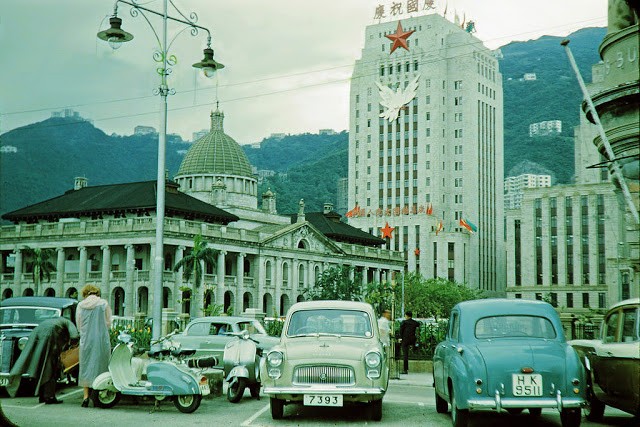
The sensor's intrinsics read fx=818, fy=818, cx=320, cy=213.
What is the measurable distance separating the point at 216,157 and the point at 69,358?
9324cm

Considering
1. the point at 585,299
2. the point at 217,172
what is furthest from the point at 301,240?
the point at 585,299

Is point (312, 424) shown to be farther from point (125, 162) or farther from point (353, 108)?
point (353, 108)

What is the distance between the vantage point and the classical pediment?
294 ft

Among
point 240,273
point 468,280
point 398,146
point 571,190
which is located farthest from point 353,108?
point 240,273

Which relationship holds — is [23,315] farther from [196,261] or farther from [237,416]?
[196,261]

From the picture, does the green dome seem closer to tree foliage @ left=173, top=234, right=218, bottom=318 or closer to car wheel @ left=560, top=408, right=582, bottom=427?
tree foliage @ left=173, top=234, right=218, bottom=318

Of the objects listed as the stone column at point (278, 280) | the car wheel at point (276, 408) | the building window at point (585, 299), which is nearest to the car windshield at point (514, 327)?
the car wheel at point (276, 408)

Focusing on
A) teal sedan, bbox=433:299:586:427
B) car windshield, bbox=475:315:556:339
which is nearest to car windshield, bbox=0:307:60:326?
teal sedan, bbox=433:299:586:427

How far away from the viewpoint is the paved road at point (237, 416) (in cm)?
1264

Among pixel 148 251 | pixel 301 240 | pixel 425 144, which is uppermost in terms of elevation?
pixel 425 144

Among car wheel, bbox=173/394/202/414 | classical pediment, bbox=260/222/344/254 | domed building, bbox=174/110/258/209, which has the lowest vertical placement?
car wheel, bbox=173/394/202/414

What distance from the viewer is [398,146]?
5458 inches

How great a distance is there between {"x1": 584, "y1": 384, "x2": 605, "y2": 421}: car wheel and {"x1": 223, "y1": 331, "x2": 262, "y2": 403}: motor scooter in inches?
247

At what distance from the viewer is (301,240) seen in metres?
93.3
